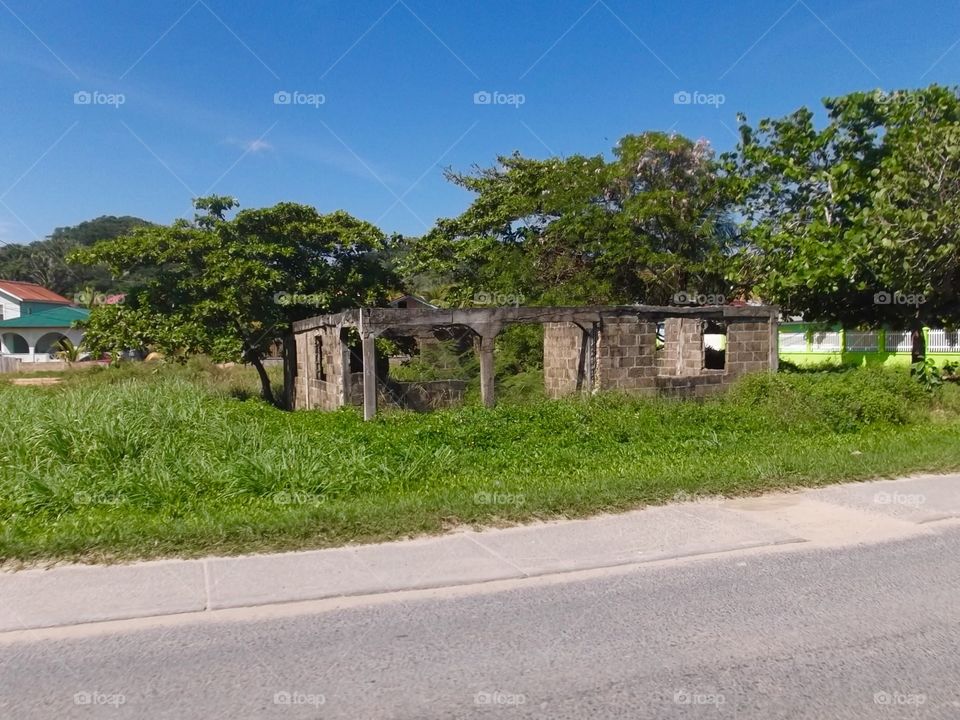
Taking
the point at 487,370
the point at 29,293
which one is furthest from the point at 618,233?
the point at 29,293

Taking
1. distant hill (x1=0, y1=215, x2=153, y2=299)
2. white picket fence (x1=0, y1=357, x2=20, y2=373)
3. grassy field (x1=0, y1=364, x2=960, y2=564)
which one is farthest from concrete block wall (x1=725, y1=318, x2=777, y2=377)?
distant hill (x1=0, y1=215, x2=153, y2=299)

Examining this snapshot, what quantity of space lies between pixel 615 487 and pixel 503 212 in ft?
60.9

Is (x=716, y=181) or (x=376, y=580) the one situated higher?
(x=716, y=181)

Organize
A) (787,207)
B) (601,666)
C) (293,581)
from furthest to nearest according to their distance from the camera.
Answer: (787,207) < (293,581) < (601,666)

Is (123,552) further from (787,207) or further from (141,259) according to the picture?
(787,207)

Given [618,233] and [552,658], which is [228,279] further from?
[552,658]

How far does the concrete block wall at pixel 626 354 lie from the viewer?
1514cm

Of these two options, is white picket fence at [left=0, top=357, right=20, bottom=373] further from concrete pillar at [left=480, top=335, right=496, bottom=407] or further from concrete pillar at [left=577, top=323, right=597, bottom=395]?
concrete pillar at [left=577, top=323, right=597, bottom=395]

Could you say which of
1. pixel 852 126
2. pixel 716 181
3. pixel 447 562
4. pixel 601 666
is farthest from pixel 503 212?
pixel 601 666

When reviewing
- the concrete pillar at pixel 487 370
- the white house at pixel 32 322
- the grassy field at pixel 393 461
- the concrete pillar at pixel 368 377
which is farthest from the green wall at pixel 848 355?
the white house at pixel 32 322

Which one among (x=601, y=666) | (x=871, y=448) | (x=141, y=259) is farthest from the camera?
(x=141, y=259)

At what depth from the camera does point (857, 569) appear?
17.9ft

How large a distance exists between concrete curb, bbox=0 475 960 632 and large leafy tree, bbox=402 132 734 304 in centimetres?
1517

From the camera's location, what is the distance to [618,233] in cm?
2206
